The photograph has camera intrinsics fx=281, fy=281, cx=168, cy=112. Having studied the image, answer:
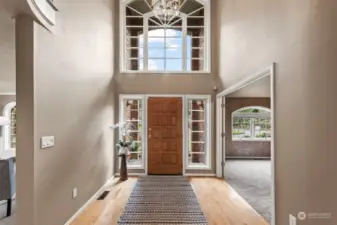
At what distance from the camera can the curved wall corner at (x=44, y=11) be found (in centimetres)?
260

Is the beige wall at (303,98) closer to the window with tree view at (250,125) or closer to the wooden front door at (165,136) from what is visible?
the wooden front door at (165,136)

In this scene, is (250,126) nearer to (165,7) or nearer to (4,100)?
(165,7)

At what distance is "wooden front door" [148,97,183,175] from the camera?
6.95 m

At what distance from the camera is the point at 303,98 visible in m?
2.46

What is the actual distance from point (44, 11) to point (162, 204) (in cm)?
321

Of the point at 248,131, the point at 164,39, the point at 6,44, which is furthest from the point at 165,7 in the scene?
the point at 248,131

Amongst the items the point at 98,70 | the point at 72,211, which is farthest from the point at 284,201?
the point at 98,70

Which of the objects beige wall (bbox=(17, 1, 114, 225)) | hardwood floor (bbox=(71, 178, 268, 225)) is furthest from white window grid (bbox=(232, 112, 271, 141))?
beige wall (bbox=(17, 1, 114, 225))

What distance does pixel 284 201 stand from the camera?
289cm

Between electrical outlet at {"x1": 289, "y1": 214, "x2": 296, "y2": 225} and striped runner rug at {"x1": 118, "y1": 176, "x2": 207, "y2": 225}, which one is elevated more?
electrical outlet at {"x1": 289, "y1": 214, "x2": 296, "y2": 225}

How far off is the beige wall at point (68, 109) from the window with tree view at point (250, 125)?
664 cm

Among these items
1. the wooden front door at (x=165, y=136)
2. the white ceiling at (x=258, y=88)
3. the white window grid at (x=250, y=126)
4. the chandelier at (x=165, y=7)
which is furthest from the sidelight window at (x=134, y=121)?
the white window grid at (x=250, y=126)

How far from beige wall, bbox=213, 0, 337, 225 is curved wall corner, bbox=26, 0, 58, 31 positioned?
240 centimetres

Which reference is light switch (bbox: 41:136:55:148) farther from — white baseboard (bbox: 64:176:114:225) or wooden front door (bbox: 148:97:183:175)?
wooden front door (bbox: 148:97:183:175)
